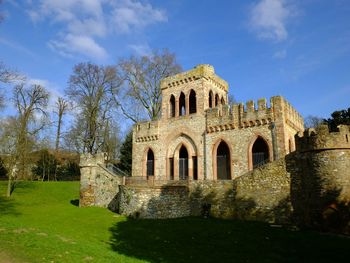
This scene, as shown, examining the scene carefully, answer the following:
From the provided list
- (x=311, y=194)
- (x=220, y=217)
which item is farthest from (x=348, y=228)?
(x=220, y=217)

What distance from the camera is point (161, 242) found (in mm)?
12812

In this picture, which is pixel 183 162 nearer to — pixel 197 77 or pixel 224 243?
pixel 197 77

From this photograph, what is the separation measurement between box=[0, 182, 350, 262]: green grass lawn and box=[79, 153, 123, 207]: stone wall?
4.52 metres

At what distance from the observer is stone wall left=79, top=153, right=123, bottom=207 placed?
2282 centimetres

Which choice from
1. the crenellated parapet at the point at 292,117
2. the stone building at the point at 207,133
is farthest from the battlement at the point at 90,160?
the crenellated parapet at the point at 292,117

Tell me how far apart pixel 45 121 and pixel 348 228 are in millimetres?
28931

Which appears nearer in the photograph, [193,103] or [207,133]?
[207,133]

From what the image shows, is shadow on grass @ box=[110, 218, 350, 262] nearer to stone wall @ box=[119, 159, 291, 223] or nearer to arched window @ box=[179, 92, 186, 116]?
stone wall @ box=[119, 159, 291, 223]

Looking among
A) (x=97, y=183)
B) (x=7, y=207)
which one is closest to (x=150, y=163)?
(x=97, y=183)

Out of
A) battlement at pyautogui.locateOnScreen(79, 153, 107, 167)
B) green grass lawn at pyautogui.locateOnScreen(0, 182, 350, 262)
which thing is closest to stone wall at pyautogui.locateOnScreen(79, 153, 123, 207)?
battlement at pyautogui.locateOnScreen(79, 153, 107, 167)

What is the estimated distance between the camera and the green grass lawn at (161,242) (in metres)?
10.1

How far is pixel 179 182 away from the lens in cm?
1966

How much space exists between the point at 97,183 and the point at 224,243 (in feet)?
44.9

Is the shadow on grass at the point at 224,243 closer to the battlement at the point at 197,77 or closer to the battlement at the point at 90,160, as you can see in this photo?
the battlement at the point at 90,160
